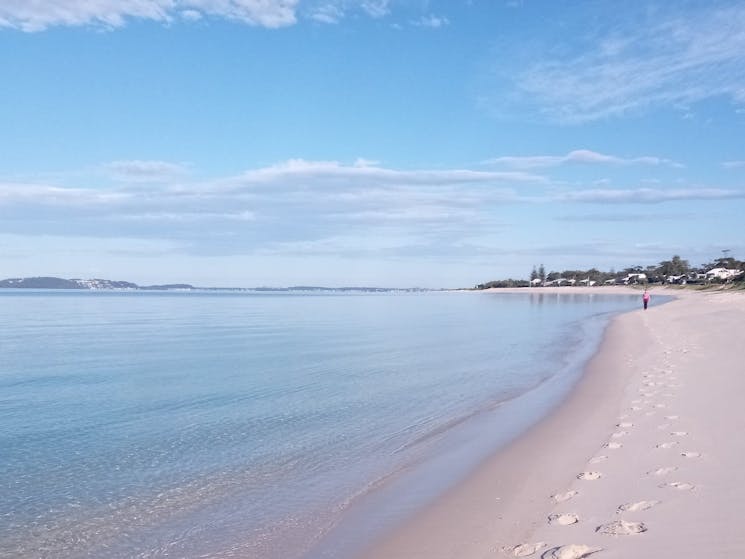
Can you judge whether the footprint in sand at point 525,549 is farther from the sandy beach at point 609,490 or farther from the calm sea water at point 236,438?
the calm sea water at point 236,438

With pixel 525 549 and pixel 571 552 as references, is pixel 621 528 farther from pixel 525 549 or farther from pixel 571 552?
pixel 525 549

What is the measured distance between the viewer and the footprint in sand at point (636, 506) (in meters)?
5.68

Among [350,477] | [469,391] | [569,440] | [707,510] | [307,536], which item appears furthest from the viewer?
[469,391]

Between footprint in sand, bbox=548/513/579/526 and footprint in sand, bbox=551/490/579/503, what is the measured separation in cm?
52

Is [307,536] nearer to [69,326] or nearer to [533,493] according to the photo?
[533,493]

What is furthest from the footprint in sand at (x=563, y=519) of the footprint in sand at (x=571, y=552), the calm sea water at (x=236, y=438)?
the calm sea water at (x=236, y=438)

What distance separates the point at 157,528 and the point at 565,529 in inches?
166

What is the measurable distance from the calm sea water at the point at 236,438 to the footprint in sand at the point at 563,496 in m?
1.58

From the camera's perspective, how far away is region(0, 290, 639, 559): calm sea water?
6.52m

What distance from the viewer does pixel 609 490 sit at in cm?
642

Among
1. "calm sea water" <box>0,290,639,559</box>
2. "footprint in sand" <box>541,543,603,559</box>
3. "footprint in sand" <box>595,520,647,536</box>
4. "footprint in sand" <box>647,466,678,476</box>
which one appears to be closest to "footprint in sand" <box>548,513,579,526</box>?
"footprint in sand" <box>595,520,647,536</box>

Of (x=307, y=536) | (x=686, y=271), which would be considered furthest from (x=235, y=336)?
(x=686, y=271)

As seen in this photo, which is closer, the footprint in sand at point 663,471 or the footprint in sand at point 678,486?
the footprint in sand at point 678,486

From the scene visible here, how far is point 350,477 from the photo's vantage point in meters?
8.27
